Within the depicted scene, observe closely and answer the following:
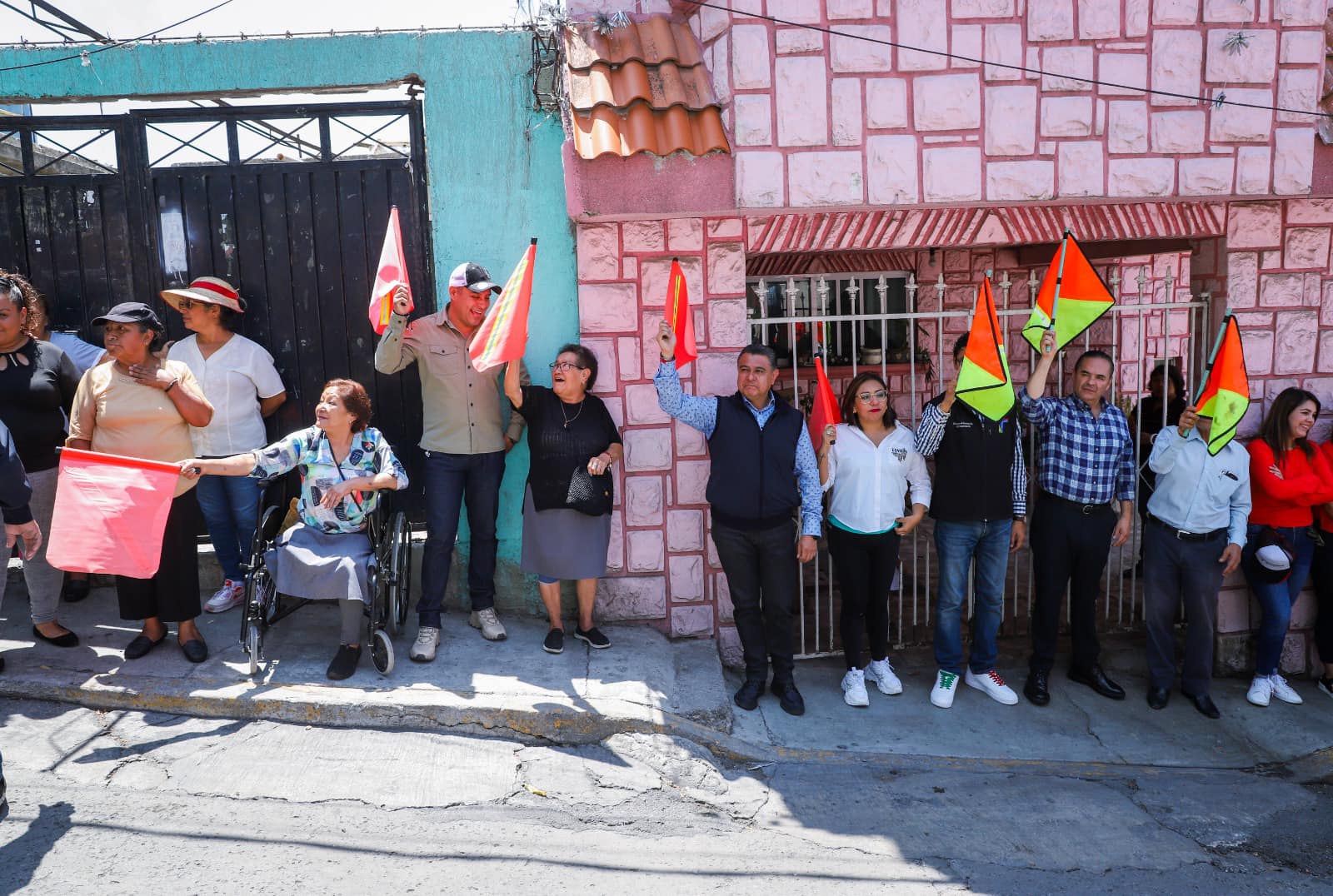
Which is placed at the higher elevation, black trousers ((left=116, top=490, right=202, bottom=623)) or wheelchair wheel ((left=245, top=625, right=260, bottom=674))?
black trousers ((left=116, top=490, right=202, bottom=623))

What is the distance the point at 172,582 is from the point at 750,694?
2.99 metres

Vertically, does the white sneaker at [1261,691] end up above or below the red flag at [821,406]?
below

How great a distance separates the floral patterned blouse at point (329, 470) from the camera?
4684mm

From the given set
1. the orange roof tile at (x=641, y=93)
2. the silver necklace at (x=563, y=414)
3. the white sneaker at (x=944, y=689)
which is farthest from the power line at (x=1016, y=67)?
the white sneaker at (x=944, y=689)

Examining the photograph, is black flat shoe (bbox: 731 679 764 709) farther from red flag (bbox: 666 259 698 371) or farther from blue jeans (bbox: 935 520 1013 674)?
red flag (bbox: 666 259 698 371)

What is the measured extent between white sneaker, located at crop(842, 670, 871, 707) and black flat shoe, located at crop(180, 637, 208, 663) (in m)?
3.36

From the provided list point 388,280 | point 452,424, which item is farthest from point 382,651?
point 388,280

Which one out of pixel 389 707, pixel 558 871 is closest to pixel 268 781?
pixel 389 707

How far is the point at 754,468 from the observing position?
4832 millimetres

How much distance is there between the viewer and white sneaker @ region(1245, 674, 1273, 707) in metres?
5.50

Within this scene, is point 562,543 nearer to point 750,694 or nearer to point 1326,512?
point 750,694

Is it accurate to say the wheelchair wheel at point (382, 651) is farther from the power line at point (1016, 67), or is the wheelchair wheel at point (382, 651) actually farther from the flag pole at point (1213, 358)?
the flag pole at point (1213, 358)

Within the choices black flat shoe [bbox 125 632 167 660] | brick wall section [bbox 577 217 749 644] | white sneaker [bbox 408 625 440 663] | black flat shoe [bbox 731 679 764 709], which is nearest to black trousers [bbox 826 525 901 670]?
black flat shoe [bbox 731 679 764 709]

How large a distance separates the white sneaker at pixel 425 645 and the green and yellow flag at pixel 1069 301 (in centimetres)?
348
